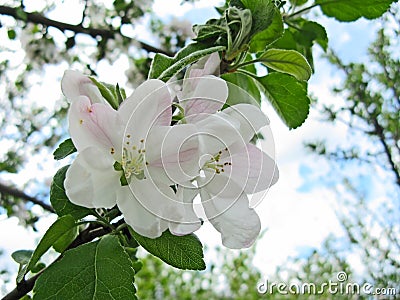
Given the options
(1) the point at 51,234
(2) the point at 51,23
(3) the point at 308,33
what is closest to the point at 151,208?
(1) the point at 51,234

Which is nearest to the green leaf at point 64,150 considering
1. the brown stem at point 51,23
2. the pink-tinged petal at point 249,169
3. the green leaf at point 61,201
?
the green leaf at point 61,201

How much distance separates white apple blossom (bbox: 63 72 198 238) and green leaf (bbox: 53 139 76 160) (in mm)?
47

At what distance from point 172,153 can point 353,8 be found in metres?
0.45

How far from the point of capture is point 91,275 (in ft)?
1.30

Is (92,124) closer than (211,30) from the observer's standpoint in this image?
Yes

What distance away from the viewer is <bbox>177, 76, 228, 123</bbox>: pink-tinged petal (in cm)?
37

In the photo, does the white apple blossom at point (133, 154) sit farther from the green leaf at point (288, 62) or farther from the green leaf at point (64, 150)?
the green leaf at point (288, 62)

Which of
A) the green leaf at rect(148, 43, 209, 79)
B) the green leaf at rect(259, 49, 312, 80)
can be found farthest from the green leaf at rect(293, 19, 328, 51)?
the green leaf at rect(148, 43, 209, 79)

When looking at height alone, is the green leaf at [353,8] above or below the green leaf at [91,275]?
above

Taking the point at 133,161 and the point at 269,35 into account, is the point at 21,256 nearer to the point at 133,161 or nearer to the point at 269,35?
the point at 133,161

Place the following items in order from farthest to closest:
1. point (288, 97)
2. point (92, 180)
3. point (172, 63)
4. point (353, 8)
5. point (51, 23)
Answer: point (51, 23)
point (353, 8)
point (288, 97)
point (172, 63)
point (92, 180)

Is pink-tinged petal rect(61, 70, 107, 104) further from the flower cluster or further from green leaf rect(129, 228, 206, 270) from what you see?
green leaf rect(129, 228, 206, 270)

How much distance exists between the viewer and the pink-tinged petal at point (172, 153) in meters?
0.34

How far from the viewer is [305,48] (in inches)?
27.6
